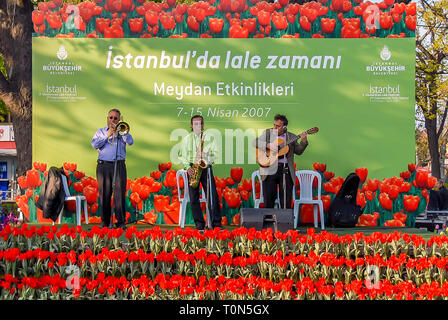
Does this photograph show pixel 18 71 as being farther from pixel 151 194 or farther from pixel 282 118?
pixel 282 118

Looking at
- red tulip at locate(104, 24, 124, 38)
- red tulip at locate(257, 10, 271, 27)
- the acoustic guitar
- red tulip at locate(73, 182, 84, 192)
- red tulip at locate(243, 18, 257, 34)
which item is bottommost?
red tulip at locate(73, 182, 84, 192)

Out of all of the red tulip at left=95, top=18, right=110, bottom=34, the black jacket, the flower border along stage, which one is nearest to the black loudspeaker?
the flower border along stage

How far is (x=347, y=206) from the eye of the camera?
820 centimetres

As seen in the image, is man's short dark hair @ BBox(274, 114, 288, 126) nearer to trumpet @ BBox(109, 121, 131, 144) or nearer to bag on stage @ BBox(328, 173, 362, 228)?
bag on stage @ BBox(328, 173, 362, 228)

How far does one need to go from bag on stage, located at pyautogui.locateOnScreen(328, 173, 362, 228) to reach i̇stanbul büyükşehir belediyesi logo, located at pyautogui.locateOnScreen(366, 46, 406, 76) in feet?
5.50

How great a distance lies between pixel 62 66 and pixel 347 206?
4.84 m

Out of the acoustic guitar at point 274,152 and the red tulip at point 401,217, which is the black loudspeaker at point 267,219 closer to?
the acoustic guitar at point 274,152

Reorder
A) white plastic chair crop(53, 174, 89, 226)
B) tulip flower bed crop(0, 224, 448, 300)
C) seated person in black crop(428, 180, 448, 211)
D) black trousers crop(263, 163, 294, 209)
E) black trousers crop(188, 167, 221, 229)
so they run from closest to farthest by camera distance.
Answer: tulip flower bed crop(0, 224, 448, 300) < black trousers crop(188, 167, 221, 229) < black trousers crop(263, 163, 294, 209) < white plastic chair crop(53, 174, 89, 226) < seated person in black crop(428, 180, 448, 211)

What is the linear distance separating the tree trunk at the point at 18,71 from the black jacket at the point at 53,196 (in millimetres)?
2227

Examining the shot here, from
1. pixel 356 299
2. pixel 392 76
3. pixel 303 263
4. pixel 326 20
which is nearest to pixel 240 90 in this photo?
pixel 326 20

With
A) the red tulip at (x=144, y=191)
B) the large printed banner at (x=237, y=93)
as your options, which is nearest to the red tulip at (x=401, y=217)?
the large printed banner at (x=237, y=93)

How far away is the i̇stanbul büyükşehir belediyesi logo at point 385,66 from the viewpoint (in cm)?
850

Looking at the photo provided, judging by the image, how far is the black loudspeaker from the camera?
6344mm
